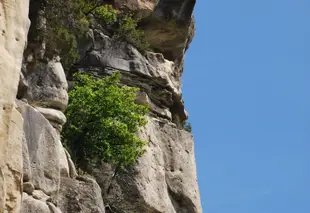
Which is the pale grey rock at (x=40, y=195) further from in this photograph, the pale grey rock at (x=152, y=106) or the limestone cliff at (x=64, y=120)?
the pale grey rock at (x=152, y=106)

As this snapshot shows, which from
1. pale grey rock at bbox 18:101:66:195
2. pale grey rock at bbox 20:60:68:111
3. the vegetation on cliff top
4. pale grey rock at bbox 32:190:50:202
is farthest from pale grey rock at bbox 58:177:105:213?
the vegetation on cliff top

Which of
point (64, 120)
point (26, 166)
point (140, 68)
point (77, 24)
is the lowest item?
point (26, 166)

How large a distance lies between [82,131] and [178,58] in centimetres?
967

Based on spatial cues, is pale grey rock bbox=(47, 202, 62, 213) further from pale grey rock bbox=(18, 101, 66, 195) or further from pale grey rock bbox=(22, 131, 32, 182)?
pale grey rock bbox=(22, 131, 32, 182)

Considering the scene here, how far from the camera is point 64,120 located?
69.3 ft

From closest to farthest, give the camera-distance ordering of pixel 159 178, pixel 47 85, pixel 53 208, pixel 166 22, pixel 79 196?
pixel 53 208, pixel 79 196, pixel 47 85, pixel 159 178, pixel 166 22

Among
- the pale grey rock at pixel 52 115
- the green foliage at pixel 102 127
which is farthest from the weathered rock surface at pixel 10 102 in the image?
the green foliage at pixel 102 127

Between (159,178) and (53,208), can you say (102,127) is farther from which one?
(53,208)

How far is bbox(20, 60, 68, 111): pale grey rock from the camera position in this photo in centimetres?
2106

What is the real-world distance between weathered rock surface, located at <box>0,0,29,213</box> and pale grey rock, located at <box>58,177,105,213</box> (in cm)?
451

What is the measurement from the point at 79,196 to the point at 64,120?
2.25m

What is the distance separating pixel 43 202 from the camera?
17.7 metres

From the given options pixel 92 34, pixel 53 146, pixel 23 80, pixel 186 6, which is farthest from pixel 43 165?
pixel 186 6

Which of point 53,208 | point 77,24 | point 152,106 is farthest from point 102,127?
→ point 53,208
